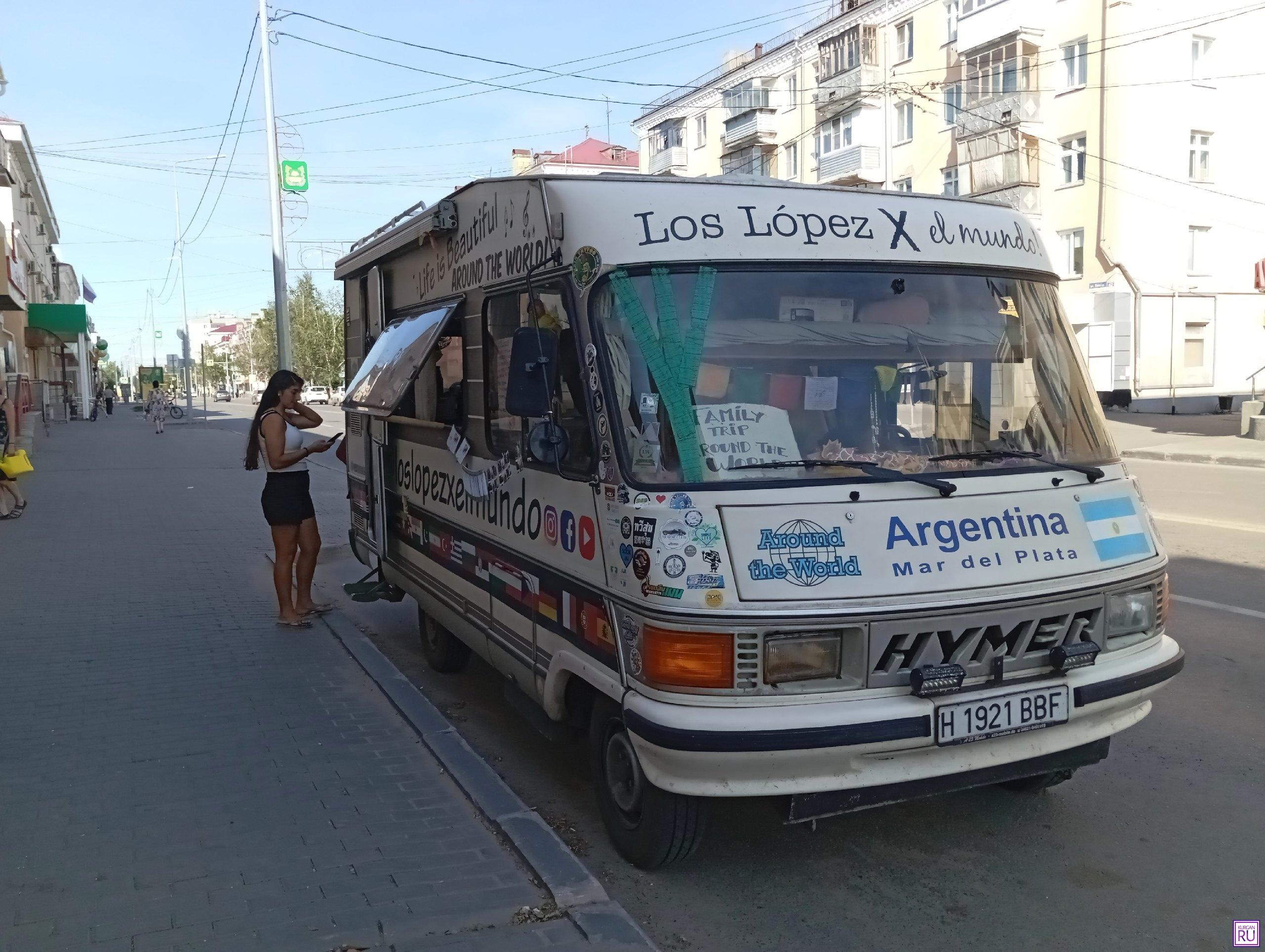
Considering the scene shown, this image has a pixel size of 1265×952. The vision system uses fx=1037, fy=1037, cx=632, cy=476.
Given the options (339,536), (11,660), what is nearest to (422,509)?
(11,660)

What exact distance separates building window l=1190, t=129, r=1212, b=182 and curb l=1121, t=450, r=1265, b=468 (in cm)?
1744

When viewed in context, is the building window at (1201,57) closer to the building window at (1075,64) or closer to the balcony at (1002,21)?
the building window at (1075,64)

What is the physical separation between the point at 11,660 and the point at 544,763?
3867 millimetres

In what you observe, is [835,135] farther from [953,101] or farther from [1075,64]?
[1075,64]

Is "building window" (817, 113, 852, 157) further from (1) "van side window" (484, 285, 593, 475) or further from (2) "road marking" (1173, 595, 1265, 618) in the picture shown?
(1) "van side window" (484, 285, 593, 475)

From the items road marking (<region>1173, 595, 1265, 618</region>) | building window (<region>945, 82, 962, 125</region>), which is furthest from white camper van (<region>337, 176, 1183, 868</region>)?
building window (<region>945, 82, 962, 125</region>)

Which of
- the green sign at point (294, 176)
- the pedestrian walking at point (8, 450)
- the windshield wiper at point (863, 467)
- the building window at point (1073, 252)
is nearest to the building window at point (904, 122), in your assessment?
the building window at point (1073, 252)

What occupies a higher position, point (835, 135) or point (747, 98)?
point (747, 98)

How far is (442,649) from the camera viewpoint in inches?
254

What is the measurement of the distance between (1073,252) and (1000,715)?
3415 centimetres

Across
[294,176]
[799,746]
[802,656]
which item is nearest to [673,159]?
[294,176]

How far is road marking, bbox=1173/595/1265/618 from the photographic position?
283 inches

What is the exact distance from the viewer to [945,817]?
14.1 feet

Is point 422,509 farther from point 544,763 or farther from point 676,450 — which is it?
point 676,450
